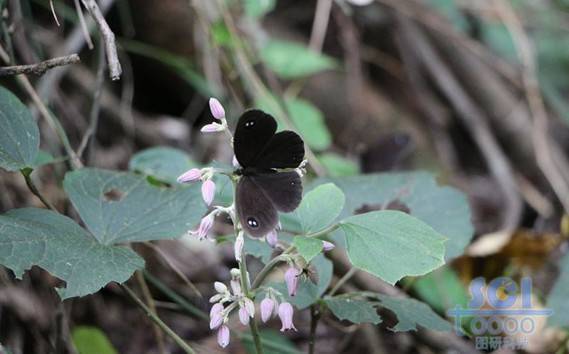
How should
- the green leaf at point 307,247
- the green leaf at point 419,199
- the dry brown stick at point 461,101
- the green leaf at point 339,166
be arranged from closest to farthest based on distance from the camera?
the green leaf at point 307,247, the green leaf at point 419,199, the green leaf at point 339,166, the dry brown stick at point 461,101

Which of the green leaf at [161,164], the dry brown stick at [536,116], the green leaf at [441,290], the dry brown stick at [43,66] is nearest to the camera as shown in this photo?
the dry brown stick at [43,66]

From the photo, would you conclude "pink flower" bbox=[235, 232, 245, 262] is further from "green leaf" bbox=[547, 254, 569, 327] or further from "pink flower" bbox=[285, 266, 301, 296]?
"green leaf" bbox=[547, 254, 569, 327]

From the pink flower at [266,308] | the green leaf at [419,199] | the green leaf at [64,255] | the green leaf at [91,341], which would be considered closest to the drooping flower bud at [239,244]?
the pink flower at [266,308]

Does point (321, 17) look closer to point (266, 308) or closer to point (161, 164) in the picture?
point (161, 164)

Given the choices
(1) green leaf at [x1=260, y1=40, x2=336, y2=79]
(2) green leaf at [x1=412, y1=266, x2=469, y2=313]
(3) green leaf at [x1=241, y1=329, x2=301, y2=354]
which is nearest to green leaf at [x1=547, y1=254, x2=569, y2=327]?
(2) green leaf at [x1=412, y1=266, x2=469, y2=313]

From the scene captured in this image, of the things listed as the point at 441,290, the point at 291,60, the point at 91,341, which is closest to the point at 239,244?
the point at 91,341

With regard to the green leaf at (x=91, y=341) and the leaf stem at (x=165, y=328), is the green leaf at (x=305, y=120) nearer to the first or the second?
the green leaf at (x=91, y=341)
